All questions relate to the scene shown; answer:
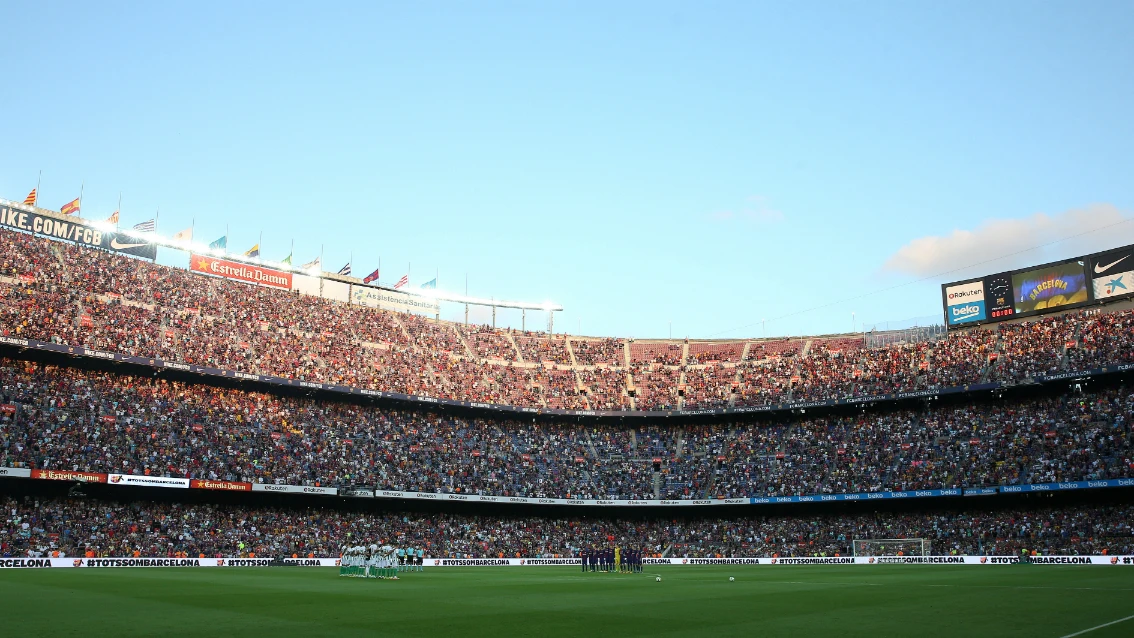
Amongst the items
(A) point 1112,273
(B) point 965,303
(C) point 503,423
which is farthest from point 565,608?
(B) point 965,303

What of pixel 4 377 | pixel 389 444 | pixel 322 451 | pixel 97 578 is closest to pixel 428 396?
pixel 389 444

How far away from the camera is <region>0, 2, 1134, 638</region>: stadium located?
165 ft

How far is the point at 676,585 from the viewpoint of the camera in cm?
3184

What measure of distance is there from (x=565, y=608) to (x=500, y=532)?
153ft

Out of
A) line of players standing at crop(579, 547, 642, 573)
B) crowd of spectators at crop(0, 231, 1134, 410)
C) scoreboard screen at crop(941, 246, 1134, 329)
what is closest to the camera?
line of players standing at crop(579, 547, 642, 573)

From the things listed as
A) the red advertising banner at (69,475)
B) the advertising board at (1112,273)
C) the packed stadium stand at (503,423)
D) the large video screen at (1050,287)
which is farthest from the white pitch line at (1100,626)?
the large video screen at (1050,287)

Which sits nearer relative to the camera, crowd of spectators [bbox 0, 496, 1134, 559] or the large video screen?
crowd of spectators [bbox 0, 496, 1134, 559]

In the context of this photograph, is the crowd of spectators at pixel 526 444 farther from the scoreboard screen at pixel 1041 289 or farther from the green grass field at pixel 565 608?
the green grass field at pixel 565 608

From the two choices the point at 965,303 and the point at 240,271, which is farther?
the point at 240,271

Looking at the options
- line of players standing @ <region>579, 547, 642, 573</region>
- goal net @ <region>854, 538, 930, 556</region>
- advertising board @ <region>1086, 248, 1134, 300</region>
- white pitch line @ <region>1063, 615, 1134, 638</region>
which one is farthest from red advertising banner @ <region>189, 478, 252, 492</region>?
advertising board @ <region>1086, 248, 1134, 300</region>

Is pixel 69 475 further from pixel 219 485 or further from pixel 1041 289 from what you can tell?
pixel 1041 289

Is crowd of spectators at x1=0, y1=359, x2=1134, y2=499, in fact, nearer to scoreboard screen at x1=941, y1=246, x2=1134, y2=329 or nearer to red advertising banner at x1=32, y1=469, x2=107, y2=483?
red advertising banner at x1=32, y1=469, x2=107, y2=483

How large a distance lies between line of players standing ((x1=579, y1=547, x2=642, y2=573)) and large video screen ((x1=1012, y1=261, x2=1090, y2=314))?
40.5m

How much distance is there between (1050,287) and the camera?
67062mm
